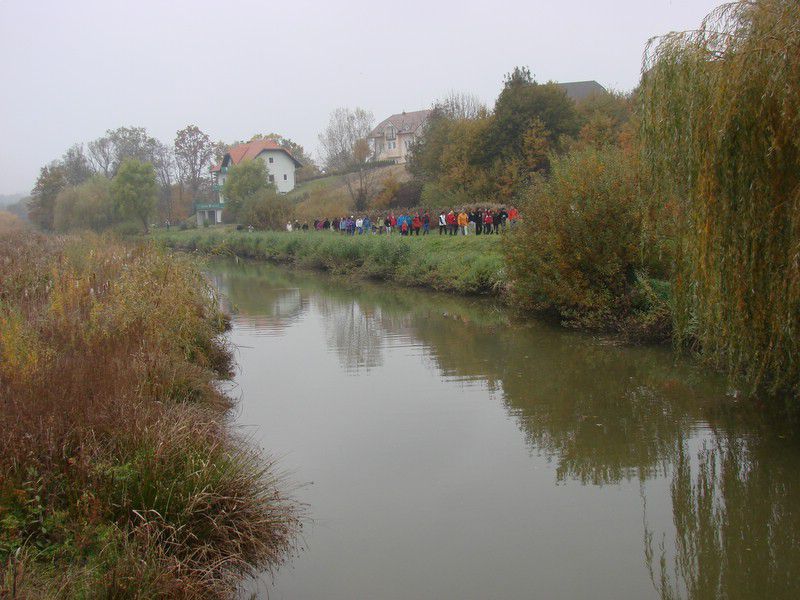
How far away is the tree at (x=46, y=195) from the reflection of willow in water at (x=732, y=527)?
2692 inches

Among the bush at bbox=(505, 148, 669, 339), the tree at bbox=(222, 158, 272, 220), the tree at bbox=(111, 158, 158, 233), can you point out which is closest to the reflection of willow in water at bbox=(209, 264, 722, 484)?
the bush at bbox=(505, 148, 669, 339)

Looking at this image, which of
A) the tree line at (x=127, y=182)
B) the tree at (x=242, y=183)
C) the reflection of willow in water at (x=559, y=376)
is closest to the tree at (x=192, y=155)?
the tree line at (x=127, y=182)

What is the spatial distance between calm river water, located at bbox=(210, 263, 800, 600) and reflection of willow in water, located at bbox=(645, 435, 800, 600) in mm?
22

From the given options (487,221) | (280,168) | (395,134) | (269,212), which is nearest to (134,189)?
(269,212)

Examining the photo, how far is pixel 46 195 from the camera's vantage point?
69875mm

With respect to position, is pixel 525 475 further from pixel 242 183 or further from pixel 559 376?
pixel 242 183

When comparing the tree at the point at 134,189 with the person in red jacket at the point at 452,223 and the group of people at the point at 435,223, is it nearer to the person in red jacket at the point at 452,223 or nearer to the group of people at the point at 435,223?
the group of people at the point at 435,223

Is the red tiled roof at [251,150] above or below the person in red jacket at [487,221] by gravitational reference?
above

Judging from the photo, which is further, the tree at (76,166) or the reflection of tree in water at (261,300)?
the tree at (76,166)

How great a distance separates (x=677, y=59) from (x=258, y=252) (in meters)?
43.1

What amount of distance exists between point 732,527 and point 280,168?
271ft

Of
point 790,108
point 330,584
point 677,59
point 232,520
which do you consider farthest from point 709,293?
point 232,520

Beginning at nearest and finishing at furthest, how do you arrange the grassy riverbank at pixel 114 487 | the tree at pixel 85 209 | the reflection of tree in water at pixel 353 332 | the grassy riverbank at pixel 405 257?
1. the grassy riverbank at pixel 114 487
2. the reflection of tree in water at pixel 353 332
3. the grassy riverbank at pixel 405 257
4. the tree at pixel 85 209

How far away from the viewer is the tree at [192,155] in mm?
89625
